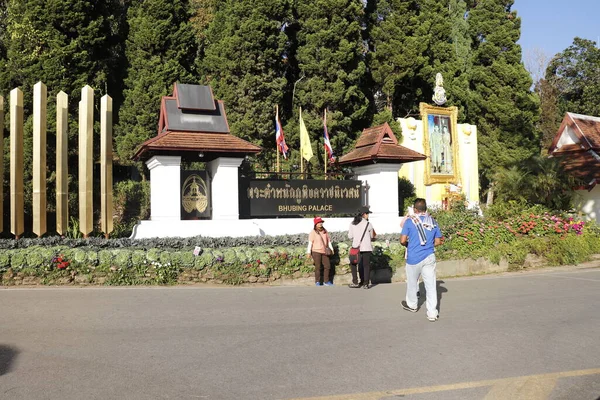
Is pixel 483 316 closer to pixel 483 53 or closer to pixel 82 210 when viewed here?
pixel 82 210

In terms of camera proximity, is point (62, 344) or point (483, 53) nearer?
point (62, 344)

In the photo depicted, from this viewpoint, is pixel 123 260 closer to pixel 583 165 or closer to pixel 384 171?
pixel 384 171

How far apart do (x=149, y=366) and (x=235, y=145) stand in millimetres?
8350

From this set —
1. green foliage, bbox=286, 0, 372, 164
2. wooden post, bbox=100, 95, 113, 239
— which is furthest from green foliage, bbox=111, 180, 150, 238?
wooden post, bbox=100, 95, 113, 239

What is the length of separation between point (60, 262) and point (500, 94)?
86.4 ft

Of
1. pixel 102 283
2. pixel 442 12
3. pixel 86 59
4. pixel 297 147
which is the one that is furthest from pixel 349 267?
pixel 442 12

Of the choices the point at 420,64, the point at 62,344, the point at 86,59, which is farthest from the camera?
the point at 420,64

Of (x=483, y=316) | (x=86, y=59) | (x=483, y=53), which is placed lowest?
(x=483, y=316)

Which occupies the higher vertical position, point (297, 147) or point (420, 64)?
point (420, 64)

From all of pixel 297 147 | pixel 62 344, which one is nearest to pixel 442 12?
pixel 297 147

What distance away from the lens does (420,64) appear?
26.5 metres

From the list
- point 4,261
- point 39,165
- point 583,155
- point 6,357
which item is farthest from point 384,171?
point 583,155

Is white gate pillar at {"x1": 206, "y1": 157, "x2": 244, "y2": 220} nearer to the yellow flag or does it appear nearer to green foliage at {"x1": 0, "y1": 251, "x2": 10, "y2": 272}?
the yellow flag

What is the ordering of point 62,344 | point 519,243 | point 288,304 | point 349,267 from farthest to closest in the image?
point 519,243
point 349,267
point 288,304
point 62,344
